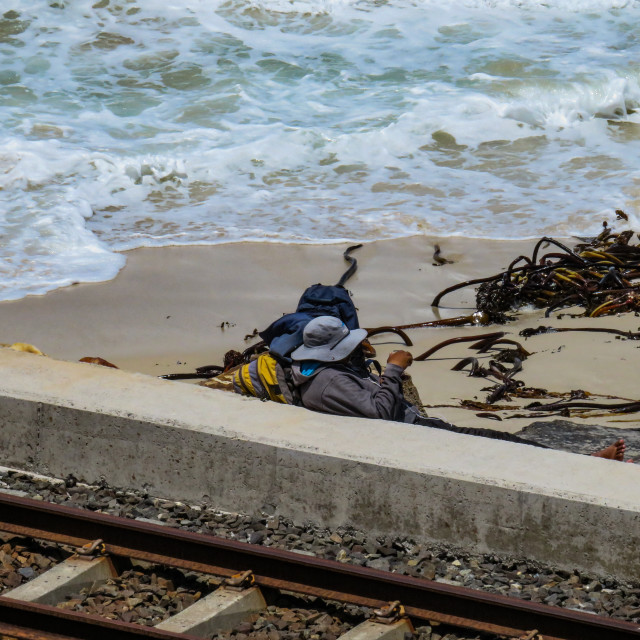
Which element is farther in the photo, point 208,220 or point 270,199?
point 270,199

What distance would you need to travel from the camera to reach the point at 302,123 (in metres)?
15.7

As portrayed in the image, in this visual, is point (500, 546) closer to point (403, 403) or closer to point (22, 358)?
point (403, 403)

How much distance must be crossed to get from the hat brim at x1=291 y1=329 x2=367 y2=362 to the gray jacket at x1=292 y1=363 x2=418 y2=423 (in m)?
0.08

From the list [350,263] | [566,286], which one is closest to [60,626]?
[566,286]

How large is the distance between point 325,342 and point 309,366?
156 mm

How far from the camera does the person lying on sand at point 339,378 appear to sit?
532 centimetres

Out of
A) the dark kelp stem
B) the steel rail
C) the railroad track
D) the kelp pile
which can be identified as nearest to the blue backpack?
the railroad track

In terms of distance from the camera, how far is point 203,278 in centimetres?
1010

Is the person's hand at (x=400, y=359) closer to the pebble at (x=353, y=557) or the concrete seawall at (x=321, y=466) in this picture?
the concrete seawall at (x=321, y=466)

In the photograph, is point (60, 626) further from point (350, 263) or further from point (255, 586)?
point (350, 263)

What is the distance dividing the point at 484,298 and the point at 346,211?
11.6 feet

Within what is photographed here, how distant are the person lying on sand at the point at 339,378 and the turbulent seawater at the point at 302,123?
5.21m

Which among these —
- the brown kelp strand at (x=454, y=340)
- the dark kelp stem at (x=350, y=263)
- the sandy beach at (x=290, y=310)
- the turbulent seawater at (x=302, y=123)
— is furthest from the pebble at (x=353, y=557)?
the turbulent seawater at (x=302, y=123)

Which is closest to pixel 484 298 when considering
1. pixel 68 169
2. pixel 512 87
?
pixel 68 169
